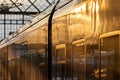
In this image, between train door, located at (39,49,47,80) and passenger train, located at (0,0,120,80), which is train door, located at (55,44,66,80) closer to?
passenger train, located at (0,0,120,80)

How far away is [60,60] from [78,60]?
4.67 feet

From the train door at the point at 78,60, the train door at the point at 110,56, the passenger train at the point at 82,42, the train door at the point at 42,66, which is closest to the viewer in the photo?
the train door at the point at 110,56

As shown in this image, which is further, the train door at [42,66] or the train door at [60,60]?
the train door at [42,66]

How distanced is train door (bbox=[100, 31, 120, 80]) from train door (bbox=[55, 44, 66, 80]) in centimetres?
227

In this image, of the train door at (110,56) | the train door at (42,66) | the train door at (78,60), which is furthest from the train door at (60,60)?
the train door at (110,56)

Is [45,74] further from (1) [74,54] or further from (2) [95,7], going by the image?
(2) [95,7]

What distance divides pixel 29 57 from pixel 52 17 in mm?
2863

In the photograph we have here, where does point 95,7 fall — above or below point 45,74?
above

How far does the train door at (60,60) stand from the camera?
27.3ft

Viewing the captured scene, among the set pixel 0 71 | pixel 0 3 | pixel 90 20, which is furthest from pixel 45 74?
pixel 0 3

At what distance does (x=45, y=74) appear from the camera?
397 inches

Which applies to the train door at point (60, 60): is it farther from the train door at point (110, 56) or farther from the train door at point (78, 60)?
the train door at point (110, 56)

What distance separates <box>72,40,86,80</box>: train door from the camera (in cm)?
693

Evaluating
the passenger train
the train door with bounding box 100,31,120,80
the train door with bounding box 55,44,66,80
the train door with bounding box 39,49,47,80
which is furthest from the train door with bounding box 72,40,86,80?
the train door with bounding box 39,49,47,80
